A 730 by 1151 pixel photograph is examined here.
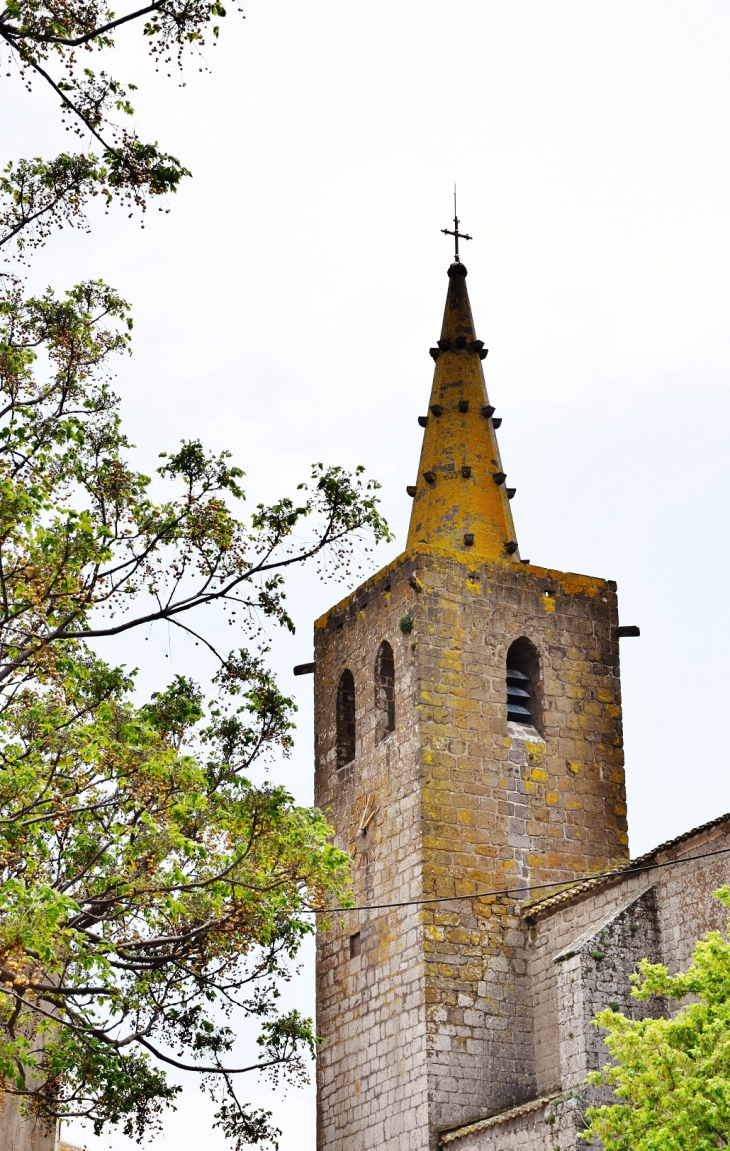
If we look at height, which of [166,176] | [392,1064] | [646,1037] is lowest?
[646,1037]

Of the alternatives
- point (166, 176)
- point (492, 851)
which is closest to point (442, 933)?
point (492, 851)

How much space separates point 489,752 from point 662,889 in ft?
12.8

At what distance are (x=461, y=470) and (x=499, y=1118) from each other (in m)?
9.92

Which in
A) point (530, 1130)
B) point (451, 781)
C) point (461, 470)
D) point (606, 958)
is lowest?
point (530, 1130)

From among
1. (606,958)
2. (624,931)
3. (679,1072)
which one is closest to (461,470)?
(624,931)

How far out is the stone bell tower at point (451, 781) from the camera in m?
22.5

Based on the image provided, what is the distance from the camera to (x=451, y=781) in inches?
936

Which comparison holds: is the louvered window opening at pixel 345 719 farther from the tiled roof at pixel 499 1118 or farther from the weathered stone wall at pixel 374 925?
the tiled roof at pixel 499 1118

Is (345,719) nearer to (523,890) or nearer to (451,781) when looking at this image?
(451,781)

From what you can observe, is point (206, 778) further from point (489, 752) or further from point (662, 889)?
point (489, 752)

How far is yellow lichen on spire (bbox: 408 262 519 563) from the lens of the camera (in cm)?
2614

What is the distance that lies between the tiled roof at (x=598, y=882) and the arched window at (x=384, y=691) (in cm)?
323

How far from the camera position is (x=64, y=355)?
51.8 ft

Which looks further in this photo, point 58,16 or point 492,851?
point 492,851
